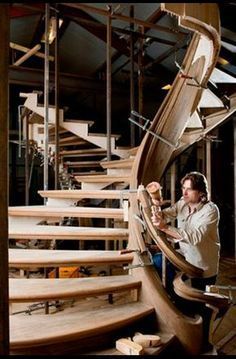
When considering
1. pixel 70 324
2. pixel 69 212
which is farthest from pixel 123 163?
pixel 70 324

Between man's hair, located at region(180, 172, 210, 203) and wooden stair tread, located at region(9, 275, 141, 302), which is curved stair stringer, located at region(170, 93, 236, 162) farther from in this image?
wooden stair tread, located at region(9, 275, 141, 302)

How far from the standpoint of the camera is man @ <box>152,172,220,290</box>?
216cm

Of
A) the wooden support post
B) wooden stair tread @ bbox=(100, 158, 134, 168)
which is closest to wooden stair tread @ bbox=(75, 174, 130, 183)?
wooden stair tread @ bbox=(100, 158, 134, 168)

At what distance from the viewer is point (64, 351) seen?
5.91ft

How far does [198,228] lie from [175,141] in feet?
2.66

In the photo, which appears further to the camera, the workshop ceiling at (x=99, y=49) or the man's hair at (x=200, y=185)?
the workshop ceiling at (x=99, y=49)

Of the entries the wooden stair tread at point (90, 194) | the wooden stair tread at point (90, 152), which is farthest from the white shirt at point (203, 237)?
the wooden stair tread at point (90, 152)

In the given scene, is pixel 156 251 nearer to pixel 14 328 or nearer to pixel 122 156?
pixel 14 328

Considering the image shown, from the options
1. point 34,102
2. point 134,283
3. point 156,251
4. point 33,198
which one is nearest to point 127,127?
point 33,198

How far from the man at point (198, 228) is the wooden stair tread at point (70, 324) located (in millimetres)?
487

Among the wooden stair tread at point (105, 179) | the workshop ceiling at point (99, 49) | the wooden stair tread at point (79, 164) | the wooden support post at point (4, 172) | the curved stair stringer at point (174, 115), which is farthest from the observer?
the wooden stair tread at point (79, 164)

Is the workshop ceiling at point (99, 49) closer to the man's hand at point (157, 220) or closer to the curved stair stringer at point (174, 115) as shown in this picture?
the curved stair stringer at point (174, 115)

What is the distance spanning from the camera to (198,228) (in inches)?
86.7

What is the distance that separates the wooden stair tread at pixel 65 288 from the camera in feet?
6.29
